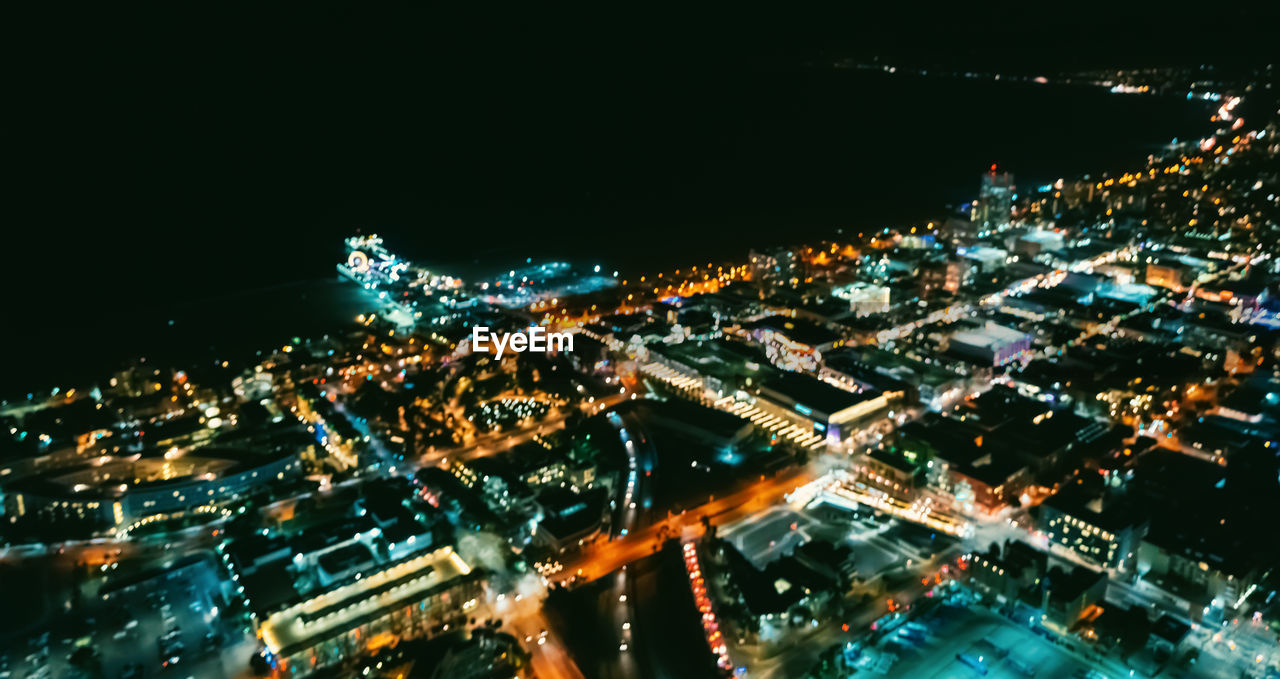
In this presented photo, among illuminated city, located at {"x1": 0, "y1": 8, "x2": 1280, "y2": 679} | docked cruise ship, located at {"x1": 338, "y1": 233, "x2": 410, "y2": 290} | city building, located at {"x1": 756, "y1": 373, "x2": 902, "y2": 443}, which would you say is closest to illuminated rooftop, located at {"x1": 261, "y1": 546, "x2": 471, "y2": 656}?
illuminated city, located at {"x1": 0, "y1": 8, "x2": 1280, "y2": 679}

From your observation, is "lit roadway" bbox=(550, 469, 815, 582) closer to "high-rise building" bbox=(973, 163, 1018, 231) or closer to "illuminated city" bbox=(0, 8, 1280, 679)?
"illuminated city" bbox=(0, 8, 1280, 679)

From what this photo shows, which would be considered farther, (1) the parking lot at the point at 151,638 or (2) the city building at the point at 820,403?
(2) the city building at the point at 820,403

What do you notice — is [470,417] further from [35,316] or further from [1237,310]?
[1237,310]

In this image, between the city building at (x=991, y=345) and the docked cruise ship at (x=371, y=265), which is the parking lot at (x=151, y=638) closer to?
the docked cruise ship at (x=371, y=265)

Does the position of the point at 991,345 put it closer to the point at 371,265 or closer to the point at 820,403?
the point at 820,403

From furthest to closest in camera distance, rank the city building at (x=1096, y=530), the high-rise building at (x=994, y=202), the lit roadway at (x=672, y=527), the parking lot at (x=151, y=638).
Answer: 1. the high-rise building at (x=994, y=202)
2. the lit roadway at (x=672, y=527)
3. the city building at (x=1096, y=530)
4. the parking lot at (x=151, y=638)

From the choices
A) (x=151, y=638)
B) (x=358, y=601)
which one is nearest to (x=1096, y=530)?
(x=358, y=601)

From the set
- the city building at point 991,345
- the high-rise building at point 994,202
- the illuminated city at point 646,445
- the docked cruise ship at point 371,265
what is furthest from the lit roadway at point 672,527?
the high-rise building at point 994,202

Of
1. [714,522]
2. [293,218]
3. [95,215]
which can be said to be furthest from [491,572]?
[95,215]

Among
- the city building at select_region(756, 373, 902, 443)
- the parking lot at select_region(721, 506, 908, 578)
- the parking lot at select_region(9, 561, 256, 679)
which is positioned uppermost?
the parking lot at select_region(9, 561, 256, 679)

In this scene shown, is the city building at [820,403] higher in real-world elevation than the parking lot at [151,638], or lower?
lower

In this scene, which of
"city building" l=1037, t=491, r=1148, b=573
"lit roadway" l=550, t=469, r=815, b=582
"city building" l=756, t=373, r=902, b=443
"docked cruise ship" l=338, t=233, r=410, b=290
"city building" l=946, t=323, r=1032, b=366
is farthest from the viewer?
"docked cruise ship" l=338, t=233, r=410, b=290
